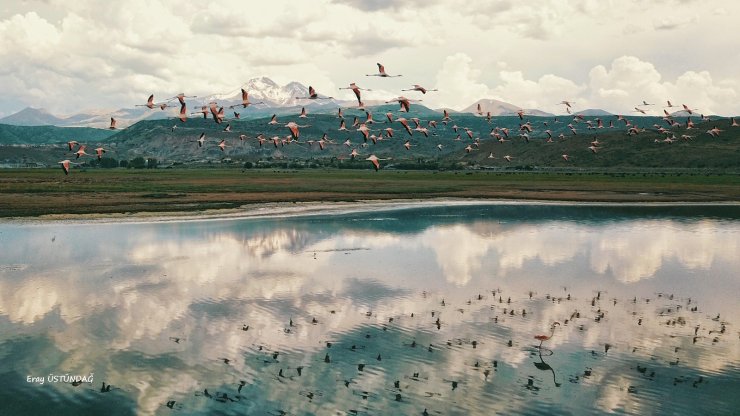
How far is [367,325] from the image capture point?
28.4 metres

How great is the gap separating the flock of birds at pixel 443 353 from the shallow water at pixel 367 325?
102 millimetres

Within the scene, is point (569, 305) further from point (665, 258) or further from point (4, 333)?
point (4, 333)

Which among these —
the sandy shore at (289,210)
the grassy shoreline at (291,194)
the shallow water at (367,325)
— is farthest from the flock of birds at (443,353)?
the grassy shoreline at (291,194)

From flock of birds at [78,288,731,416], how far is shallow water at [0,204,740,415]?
0.10 m

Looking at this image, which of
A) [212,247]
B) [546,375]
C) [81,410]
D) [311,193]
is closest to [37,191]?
[311,193]

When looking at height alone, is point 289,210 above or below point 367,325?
below

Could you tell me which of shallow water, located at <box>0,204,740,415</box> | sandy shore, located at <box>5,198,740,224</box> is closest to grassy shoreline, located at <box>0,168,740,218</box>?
sandy shore, located at <box>5,198,740,224</box>

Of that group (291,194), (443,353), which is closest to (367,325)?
(443,353)

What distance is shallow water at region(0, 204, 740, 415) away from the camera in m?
20.4

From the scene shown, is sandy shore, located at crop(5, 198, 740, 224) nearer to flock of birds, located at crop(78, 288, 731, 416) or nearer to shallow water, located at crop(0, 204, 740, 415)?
shallow water, located at crop(0, 204, 740, 415)

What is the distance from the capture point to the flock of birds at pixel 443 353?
20750 mm

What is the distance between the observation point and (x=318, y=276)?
129 feet

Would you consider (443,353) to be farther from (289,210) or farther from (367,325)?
(289,210)

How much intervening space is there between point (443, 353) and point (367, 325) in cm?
504
